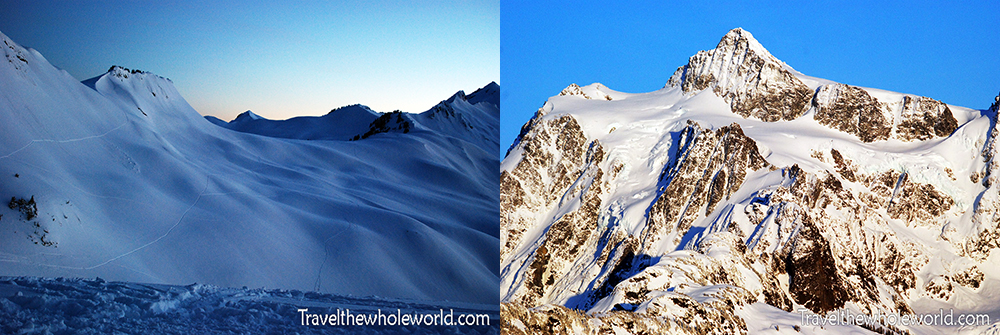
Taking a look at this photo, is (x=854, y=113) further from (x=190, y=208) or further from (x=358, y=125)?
(x=190, y=208)

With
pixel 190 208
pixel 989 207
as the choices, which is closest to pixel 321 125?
pixel 190 208

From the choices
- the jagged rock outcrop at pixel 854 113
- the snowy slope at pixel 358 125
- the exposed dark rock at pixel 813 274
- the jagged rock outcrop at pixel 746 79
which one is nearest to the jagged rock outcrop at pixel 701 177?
the jagged rock outcrop at pixel 746 79

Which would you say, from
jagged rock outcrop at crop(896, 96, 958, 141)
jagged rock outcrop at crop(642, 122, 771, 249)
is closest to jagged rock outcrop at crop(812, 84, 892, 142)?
jagged rock outcrop at crop(896, 96, 958, 141)

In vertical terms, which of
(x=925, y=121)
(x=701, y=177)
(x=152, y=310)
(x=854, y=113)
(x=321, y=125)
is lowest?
(x=152, y=310)

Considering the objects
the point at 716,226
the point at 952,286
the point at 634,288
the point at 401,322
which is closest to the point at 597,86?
the point at 716,226

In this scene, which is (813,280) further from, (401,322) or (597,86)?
(597,86)

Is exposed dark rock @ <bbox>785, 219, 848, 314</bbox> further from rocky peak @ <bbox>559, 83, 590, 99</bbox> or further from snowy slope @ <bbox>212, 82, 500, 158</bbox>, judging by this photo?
rocky peak @ <bbox>559, 83, 590, 99</bbox>
